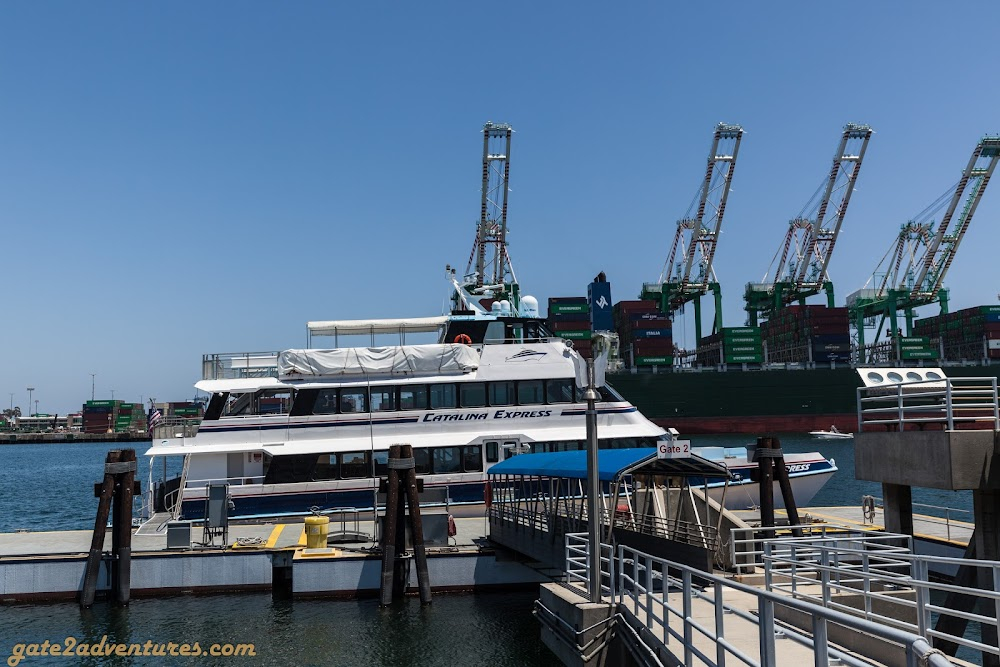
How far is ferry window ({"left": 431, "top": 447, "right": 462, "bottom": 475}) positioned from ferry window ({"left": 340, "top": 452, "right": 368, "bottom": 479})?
2.18 metres

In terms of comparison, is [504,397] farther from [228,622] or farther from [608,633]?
[608,633]

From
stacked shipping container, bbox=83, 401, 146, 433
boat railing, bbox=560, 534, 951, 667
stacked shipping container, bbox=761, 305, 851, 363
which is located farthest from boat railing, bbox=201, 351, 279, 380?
stacked shipping container, bbox=83, 401, 146, 433

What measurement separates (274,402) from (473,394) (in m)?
6.81

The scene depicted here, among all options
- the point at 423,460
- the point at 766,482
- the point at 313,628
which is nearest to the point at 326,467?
the point at 423,460

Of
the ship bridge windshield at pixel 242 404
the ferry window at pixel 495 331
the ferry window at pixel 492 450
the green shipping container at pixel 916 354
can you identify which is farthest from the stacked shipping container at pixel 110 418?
the ferry window at pixel 492 450

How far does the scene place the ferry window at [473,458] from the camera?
25188 mm

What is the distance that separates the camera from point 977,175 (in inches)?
3595

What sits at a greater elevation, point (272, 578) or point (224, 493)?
point (224, 493)

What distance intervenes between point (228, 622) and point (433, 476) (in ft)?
27.0

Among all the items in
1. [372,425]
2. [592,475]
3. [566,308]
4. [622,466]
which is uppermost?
[566,308]

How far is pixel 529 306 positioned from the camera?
28.0 metres

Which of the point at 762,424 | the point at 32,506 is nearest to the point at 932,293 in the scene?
the point at 762,424

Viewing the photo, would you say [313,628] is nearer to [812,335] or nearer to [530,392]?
[530,392]

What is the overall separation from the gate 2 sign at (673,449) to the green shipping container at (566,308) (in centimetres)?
7778
